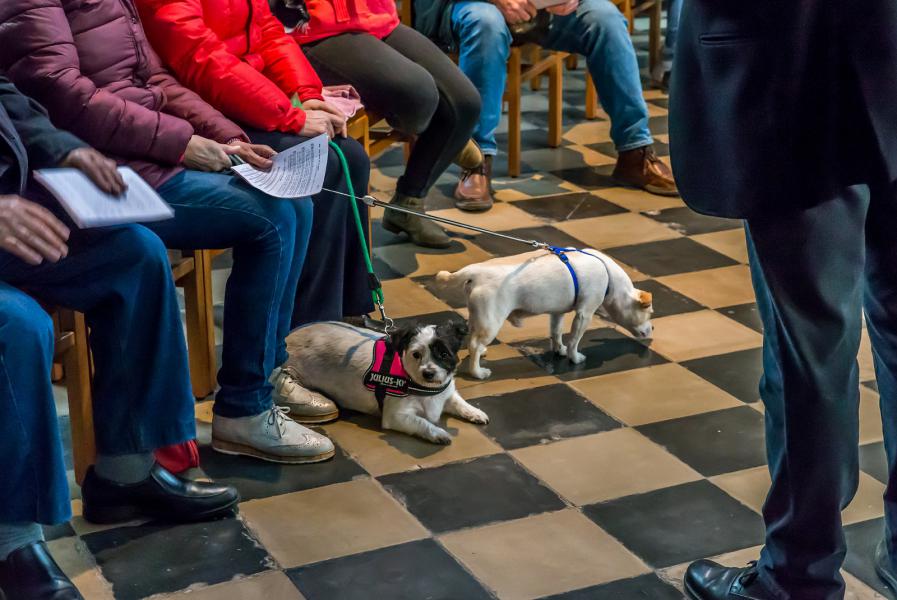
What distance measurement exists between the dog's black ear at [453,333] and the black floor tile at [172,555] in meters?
0.59

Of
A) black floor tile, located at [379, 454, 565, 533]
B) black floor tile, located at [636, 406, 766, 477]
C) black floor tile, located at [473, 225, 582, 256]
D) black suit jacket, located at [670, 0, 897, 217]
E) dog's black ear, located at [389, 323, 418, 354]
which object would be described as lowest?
black floor tile, located at [636, 406, 766, 477]

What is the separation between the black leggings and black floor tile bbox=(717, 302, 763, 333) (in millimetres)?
948

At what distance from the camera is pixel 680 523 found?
7.62 feet

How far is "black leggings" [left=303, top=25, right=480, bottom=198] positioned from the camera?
3369 millimetres

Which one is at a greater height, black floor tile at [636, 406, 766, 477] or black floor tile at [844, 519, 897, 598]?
black floor tile at [844, 519, 897, 598]

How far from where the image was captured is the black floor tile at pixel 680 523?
2230 millimetres

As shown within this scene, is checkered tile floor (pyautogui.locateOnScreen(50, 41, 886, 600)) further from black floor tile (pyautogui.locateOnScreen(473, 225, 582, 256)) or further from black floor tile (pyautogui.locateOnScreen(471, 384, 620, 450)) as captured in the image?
Result: black floor tile (pyautogui.locateOnScreen(473, 225, 582, 256))

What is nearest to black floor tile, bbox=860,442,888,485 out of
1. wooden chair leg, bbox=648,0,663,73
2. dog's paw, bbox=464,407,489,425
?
dog's paw, bbox=464,407,489,425

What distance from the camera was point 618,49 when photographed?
4.53 meters

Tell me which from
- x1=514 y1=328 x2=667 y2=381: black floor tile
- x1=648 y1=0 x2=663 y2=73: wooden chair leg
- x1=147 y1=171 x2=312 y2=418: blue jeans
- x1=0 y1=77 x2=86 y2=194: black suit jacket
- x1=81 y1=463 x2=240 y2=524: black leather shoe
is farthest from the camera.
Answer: x1=648 y1=0 x2=663 y2=73: wooden chair leg

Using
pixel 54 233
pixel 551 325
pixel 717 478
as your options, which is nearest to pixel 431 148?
pixel 551 325

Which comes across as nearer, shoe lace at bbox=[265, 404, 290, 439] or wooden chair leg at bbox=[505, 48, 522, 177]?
shoe lace at bbox=[265, 404, 290, 439]

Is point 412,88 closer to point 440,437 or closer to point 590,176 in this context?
point 440,437

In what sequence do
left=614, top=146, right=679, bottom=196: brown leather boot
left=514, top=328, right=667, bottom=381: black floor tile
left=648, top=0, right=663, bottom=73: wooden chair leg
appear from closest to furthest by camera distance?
left=514, top=328, right=667, bottom=381: black floor tile → left=614, top=146, right=679, bottom=196: brown leather boot → left=648, top=0, right=663, bottom=73: wooden chair leg
